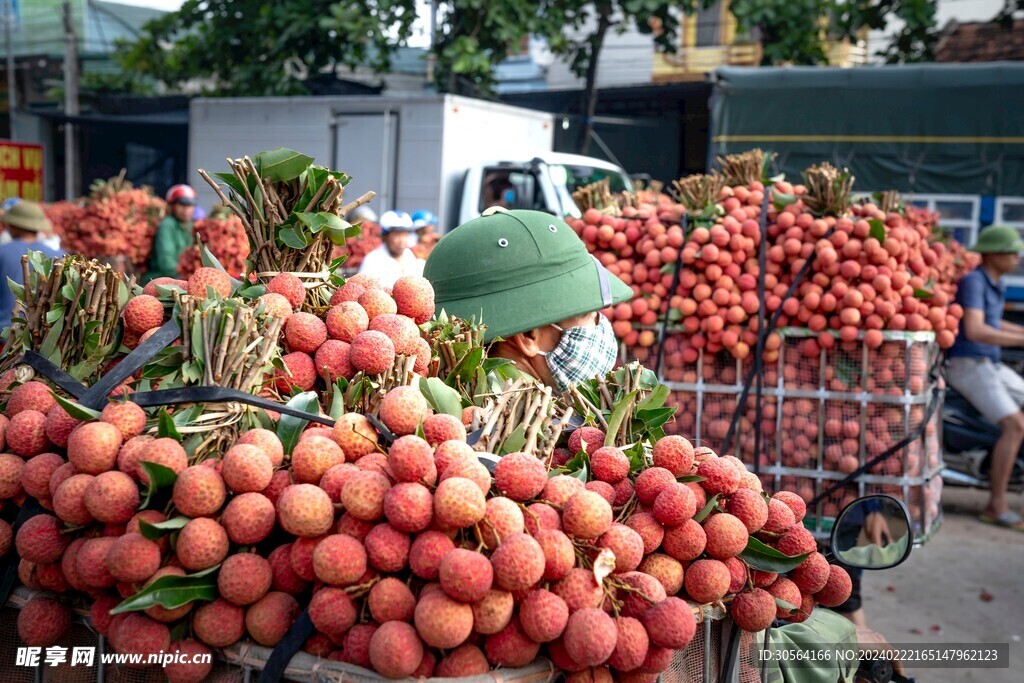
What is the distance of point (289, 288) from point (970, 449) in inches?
225

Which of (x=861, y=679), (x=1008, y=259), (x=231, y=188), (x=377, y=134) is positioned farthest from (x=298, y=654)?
(x=377, y=134)

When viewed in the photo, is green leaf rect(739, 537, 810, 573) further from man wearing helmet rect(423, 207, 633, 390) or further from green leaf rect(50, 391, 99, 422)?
green leaf rect(50, 391, 99, 422)

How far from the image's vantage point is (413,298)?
78.7 inches

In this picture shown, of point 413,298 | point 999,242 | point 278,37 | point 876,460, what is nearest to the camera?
point 413,298

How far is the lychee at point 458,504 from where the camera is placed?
1.33m

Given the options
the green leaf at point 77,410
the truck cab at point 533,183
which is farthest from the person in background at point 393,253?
the green leaf at point 77,410

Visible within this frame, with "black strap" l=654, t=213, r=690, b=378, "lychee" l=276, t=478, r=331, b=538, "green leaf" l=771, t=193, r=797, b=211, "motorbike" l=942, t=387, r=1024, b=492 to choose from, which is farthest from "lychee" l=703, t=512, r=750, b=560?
"motorbike" l=942, t=387, r=1024, b=492

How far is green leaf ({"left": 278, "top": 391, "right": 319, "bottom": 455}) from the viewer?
5.23ft

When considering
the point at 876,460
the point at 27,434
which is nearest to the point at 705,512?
the point at 27,434

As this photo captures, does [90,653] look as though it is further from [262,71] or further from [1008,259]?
[262,71]

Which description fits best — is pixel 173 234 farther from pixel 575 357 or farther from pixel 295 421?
pixel 295 421

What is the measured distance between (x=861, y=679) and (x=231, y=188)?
6.52 ft

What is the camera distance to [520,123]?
10102 millimetres

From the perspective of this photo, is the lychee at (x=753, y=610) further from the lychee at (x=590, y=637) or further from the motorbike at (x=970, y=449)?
the motorbike at (x=970, y=449)
